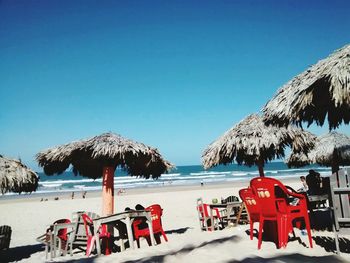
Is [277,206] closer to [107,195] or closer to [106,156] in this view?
[106,156]

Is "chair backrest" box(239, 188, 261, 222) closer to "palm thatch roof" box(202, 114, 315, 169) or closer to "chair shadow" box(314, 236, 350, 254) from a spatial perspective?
"chair shadow" box(314, 236, 350, 254)

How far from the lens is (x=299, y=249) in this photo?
436 centimetres

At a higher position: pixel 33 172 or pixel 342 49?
pixel 342 49

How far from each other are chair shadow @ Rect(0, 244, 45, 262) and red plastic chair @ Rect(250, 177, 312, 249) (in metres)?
5.61

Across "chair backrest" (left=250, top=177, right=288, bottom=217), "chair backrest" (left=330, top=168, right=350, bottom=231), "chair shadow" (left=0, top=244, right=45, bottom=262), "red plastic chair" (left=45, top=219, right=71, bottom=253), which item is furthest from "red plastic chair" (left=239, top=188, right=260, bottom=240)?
"chair shadow" (left=0, top=244, right=45, bottom=262)

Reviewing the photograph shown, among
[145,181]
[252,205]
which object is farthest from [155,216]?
[145,181]

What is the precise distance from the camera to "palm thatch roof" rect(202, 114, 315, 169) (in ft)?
26.6

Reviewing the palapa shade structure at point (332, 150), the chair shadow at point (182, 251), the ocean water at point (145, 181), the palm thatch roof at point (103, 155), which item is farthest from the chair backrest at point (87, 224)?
the ocean water at point (145, 181)

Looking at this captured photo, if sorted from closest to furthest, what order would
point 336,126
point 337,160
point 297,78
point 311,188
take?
point 297,78 → point 336,126 → point 311,188 → point 337,160

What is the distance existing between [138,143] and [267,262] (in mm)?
4130

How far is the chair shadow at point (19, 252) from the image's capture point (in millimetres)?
6877

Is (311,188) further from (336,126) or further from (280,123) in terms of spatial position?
(280,123)

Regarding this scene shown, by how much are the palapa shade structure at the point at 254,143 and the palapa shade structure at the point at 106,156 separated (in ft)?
5.11

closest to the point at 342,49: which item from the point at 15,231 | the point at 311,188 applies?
the point at 311,188
